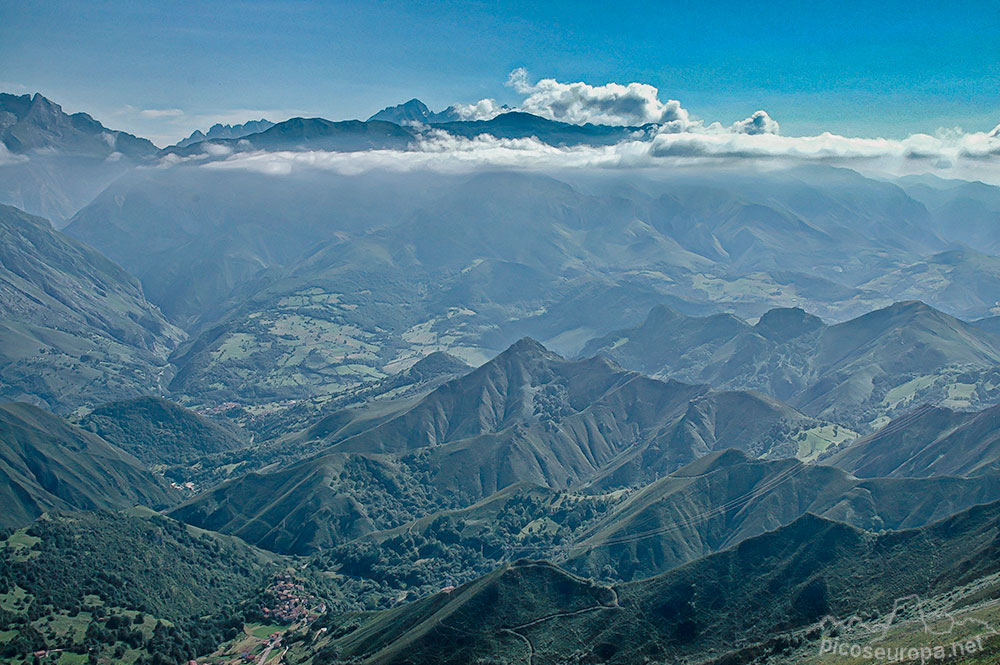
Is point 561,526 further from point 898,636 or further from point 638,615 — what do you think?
point 898,636

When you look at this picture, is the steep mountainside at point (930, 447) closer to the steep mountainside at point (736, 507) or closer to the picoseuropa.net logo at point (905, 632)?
the steep mountainside at point (736, 507)

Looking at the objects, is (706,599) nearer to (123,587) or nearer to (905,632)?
(905,632)

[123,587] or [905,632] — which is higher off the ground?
[905,632]

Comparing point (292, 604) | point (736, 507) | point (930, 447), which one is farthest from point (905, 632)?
point (930, 447)

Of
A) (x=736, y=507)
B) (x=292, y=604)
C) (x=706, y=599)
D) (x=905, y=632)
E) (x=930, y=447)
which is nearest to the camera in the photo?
(x=905, y=632)

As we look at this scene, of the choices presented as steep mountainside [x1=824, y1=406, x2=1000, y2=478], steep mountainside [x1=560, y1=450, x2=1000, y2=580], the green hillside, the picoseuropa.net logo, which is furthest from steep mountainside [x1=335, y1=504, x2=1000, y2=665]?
steep mountainside [x1=824, y1=406, x2=1000, y2=478]

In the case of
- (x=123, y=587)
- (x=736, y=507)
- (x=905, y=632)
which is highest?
(x=905, y=632)

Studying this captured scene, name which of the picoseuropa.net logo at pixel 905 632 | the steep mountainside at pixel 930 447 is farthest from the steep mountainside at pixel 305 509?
the picoseuropa.net logo at pixel 905 632
